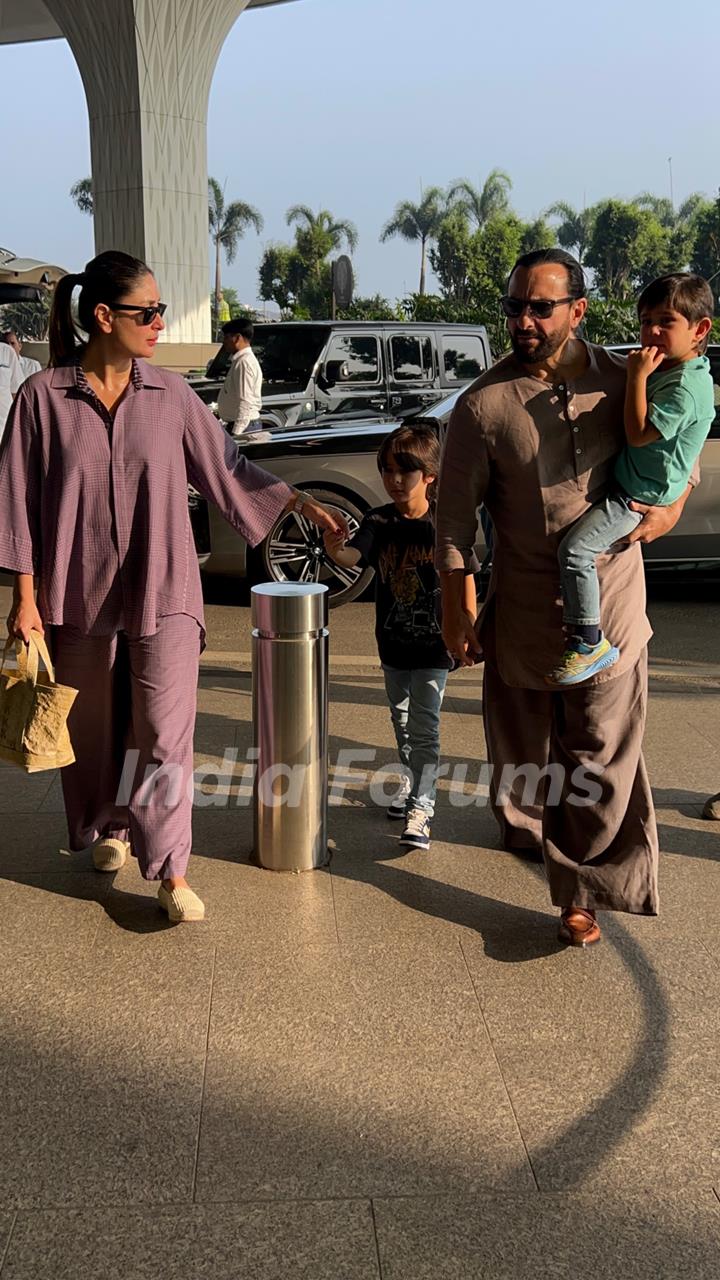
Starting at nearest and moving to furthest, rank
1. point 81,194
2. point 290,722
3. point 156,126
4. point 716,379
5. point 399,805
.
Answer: point 290,722, point 399,805, point 716,379, point 156,126, point 81,194

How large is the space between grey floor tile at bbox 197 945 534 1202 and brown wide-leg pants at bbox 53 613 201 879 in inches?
18.6

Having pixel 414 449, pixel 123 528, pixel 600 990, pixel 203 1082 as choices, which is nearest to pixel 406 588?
pixel 414 449

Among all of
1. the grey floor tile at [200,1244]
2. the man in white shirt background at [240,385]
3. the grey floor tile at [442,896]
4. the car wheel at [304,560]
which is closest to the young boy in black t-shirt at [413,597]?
the grey floor tile at [442,896]

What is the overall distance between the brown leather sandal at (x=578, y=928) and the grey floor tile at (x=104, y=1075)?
105cm

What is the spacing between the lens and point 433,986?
3432 millimetres

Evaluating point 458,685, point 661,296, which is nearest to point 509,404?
point 661,296

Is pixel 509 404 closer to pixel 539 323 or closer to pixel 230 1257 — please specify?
pixel 539 323

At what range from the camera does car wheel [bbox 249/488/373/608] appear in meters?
8.34

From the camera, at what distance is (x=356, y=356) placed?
12.5 meters

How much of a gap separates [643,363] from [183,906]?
6.82 ft

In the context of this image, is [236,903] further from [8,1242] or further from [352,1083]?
[8,1242]

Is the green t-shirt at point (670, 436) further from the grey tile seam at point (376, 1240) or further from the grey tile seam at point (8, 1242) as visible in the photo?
the grey tile seam at point (8, 1242)

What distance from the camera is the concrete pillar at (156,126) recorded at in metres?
33.2

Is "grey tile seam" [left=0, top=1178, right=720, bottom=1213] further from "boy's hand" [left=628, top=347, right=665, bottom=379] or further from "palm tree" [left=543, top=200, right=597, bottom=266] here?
"palm tree" [left=543, top=200, right=597, bottom=266]
